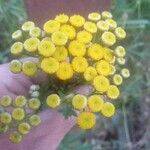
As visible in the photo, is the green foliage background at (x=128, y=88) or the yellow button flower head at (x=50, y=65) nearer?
the yellow button flower head at (x=50, y=65)

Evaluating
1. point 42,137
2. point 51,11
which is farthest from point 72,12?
point 42,137

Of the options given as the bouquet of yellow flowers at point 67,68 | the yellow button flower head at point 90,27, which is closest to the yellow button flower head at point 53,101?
the bouquet of yellow flowers at point 67,68

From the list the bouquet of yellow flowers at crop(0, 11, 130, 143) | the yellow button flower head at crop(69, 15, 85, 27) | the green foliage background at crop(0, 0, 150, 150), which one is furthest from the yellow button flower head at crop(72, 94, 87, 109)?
the green foliage background at crop(0, 0, 150, 150)

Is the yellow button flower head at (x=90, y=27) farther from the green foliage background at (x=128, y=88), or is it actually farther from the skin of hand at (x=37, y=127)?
the green foliage background at (x=128, y=88)

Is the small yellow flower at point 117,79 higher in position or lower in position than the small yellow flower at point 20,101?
higher

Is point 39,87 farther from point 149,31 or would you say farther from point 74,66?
point 149,31

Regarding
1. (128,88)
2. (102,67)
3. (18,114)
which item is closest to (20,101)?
(18,114)

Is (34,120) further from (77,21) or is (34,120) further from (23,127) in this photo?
(77,21)
